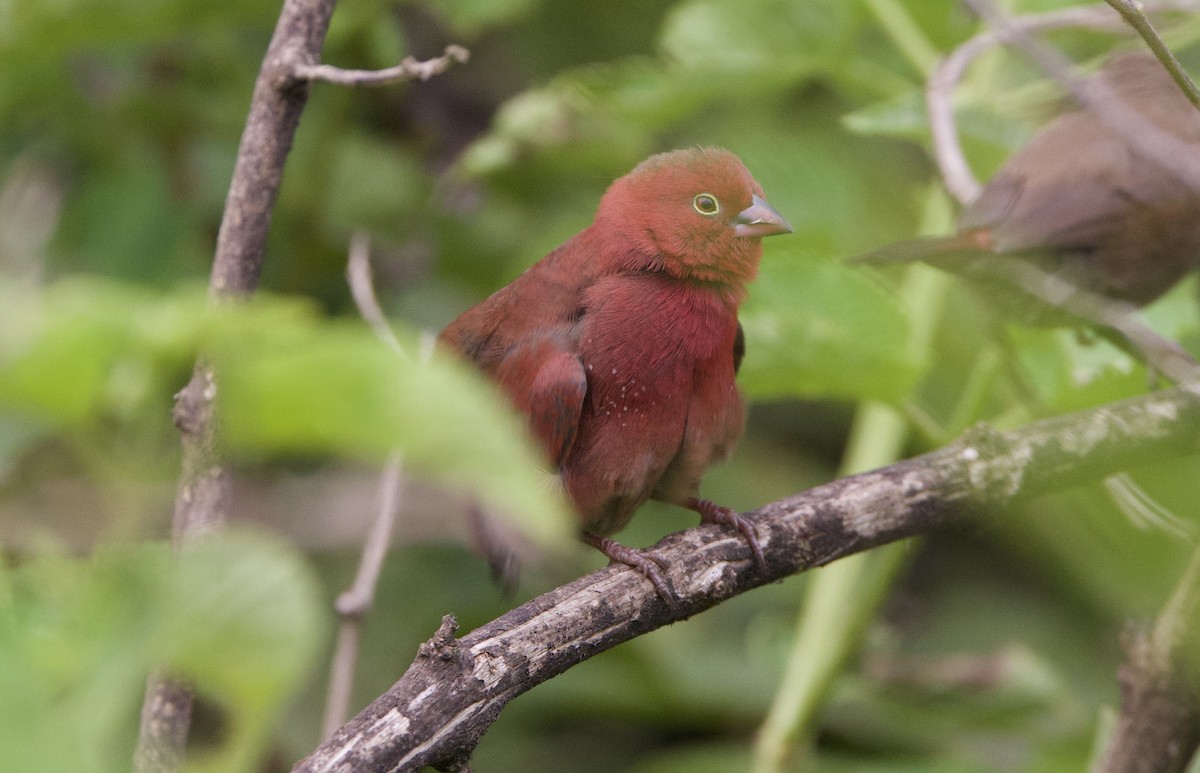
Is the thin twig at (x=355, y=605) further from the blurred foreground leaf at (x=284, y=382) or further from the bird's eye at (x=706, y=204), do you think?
the blurred foreground leaf at (x=284, y=382)

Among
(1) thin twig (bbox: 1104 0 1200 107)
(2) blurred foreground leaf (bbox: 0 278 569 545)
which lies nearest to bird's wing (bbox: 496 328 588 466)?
(1) thin twig (bbox: 1104 0 1200 107)

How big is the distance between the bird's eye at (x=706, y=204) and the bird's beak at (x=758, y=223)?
0.05m

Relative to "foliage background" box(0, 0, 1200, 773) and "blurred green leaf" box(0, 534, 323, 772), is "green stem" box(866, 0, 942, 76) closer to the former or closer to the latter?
"foliage background" box(0, 0, 1200, 773)

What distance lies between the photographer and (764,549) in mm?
2361

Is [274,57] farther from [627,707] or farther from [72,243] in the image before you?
[627,707]

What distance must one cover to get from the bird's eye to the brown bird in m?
0.45

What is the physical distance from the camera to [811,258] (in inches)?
123

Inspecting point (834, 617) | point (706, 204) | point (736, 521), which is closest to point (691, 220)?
point (706, 204)


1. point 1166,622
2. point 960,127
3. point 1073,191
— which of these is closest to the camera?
point 1166,622

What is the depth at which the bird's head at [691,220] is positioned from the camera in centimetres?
284

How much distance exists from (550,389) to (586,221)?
1.39 m

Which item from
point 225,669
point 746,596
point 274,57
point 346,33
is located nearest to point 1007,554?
point 746,596

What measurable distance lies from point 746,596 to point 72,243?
2550 mm

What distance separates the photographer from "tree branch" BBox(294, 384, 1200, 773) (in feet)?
5.87
